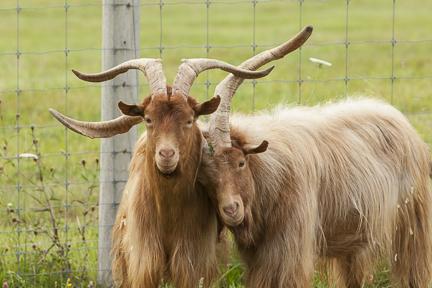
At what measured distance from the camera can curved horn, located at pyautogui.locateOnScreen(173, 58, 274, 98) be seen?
265 inches

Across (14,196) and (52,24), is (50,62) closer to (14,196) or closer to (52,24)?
(52,24)

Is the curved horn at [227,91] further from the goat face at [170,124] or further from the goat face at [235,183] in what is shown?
the goat face at [170,124]

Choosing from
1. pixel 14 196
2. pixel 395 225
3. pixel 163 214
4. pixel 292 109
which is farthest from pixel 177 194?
pixel 14 196

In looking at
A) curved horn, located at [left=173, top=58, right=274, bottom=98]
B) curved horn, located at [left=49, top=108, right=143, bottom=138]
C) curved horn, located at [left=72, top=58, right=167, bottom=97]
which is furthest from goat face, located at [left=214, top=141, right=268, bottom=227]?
curved horn, located at [left=49, top=108, right=143, bottom=138]

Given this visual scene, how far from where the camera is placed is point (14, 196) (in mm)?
10445

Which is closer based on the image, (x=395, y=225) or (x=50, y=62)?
(x=395, y=225)

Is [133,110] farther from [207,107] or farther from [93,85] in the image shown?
[93,85]

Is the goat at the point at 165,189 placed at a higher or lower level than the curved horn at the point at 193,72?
lower

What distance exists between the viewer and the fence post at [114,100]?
27.1 ft

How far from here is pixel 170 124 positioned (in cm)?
654

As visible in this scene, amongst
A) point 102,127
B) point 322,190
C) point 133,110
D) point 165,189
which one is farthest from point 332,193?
point 133,110

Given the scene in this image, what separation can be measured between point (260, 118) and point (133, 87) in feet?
3.78

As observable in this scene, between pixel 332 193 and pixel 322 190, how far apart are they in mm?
87

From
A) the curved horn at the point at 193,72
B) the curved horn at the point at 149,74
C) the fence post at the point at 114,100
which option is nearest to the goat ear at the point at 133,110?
the curved horn at the point at 149,74
